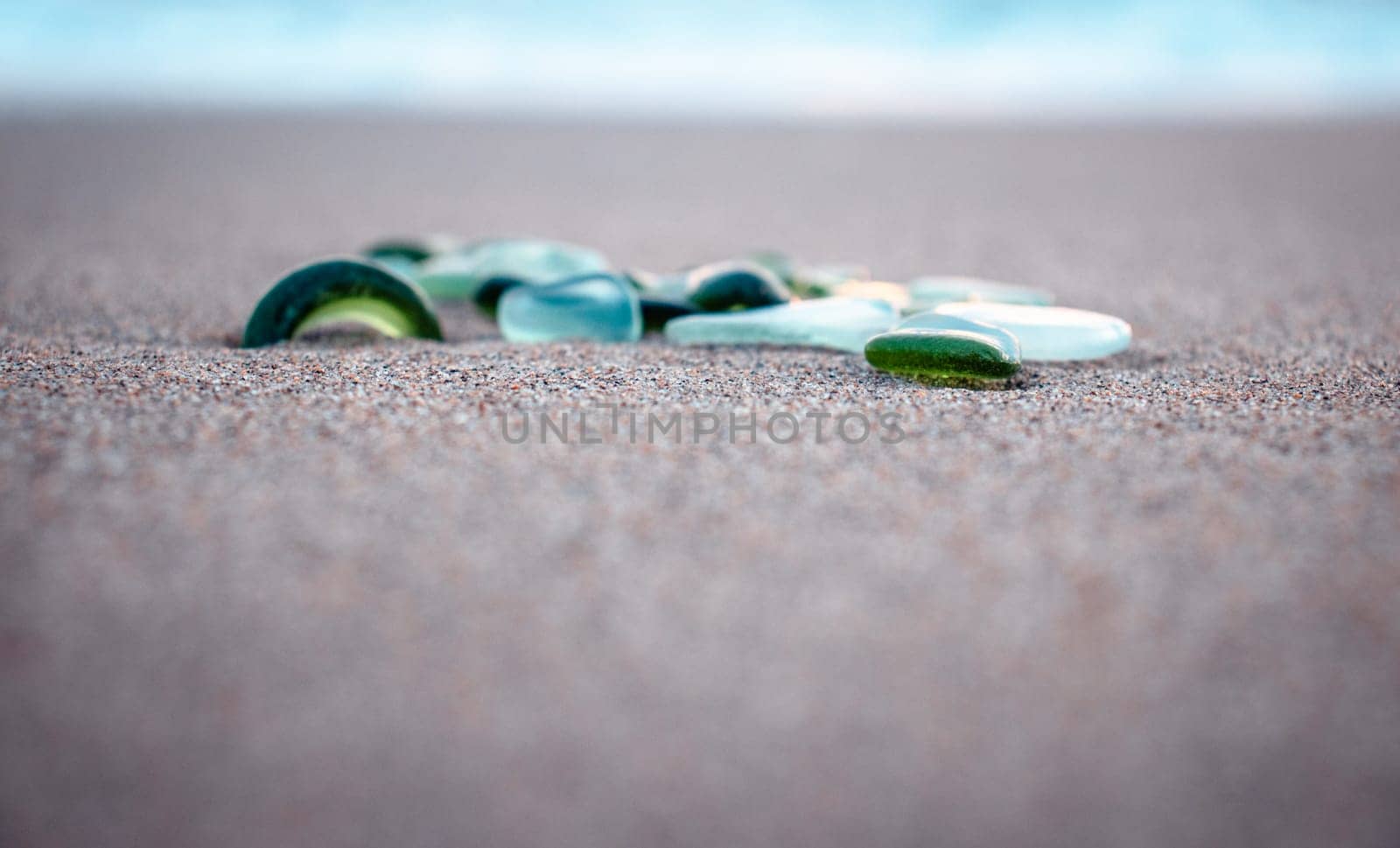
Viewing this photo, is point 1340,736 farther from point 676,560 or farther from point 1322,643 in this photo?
point 676,560

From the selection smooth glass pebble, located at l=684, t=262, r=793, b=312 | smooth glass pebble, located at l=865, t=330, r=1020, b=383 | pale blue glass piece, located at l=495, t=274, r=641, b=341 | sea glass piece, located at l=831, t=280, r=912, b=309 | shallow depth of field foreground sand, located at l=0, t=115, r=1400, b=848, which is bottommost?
shallow depth of field foreground sand, located at l=0, t=115, r=1400, b=848

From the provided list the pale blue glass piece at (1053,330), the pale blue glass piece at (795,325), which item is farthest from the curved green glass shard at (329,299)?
the pale blue glass piece at (1053,330)

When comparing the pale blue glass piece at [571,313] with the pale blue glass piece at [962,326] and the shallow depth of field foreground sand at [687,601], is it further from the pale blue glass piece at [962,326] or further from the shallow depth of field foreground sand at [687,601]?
the pale blue glass piece at [962,326]

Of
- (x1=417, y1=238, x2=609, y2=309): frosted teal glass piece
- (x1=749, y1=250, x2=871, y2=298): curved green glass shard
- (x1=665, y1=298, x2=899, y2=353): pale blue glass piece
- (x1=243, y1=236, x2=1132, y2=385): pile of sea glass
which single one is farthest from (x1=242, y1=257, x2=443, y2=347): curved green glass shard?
(x1=749, y1=250, x2=871, y2=298): curved green glass shard

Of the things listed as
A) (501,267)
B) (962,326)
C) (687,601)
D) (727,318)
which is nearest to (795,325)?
(727,318)

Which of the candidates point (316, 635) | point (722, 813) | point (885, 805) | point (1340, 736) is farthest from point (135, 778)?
point (1340, 736)

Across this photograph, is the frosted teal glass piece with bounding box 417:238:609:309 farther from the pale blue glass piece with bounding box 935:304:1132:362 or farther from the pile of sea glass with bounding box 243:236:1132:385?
the pale blue glass piece with bounding box 935:304:1132:362

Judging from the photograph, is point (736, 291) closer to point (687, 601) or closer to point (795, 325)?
point (795, 325)
